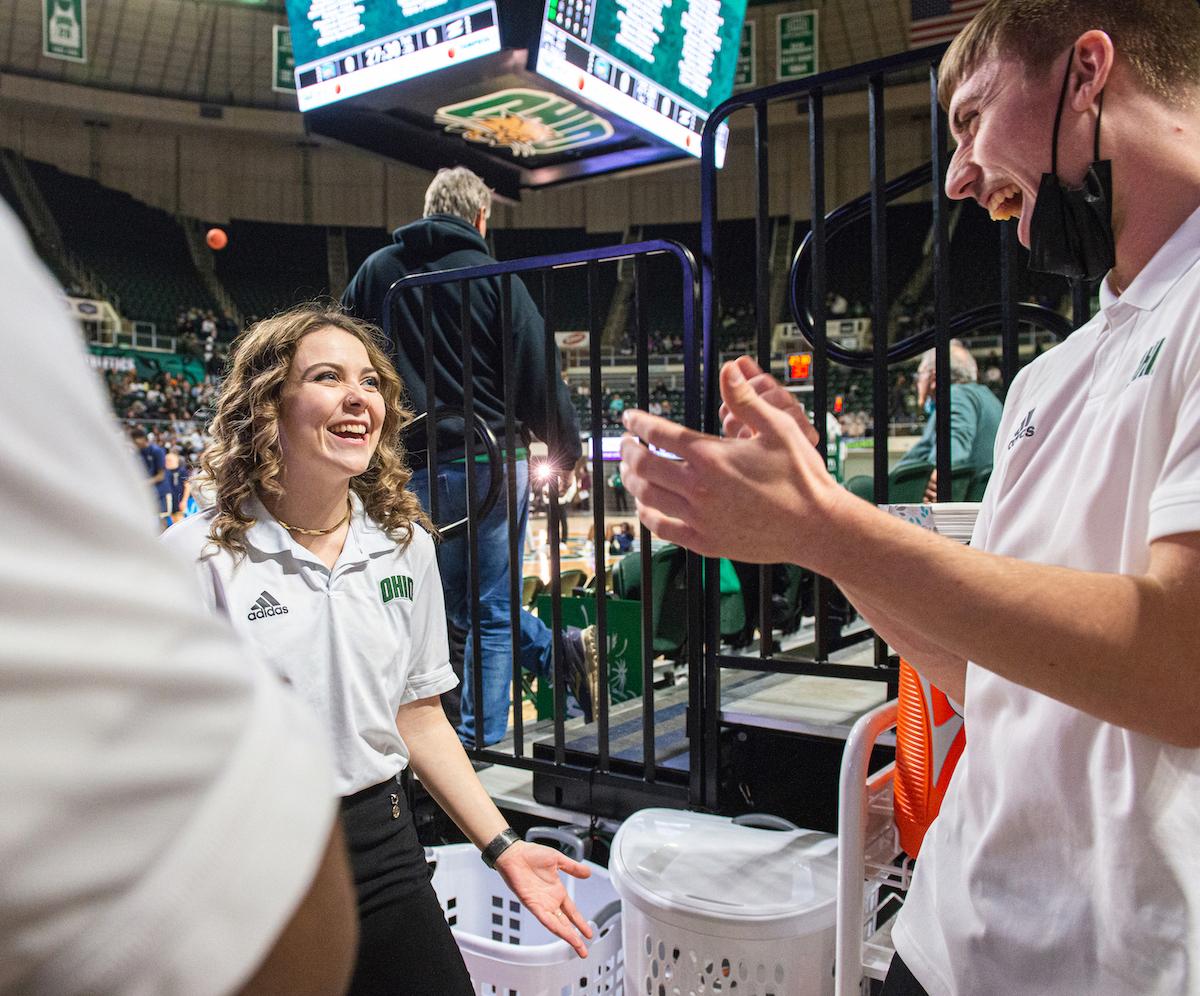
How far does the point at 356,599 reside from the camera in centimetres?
172

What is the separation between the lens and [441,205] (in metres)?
3.67

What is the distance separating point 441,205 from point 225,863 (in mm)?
3629

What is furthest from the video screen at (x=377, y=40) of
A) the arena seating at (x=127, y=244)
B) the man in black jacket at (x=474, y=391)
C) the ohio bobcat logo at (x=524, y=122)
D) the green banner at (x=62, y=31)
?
the arena seating at (x=127, y=244)

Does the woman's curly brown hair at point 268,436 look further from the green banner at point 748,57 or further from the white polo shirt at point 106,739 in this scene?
the green banner at point 748,57

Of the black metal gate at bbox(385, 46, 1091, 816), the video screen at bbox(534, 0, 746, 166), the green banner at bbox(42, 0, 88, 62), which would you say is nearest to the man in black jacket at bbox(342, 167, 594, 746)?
the black metal gate at bbox(385, 46, 1091, 816)

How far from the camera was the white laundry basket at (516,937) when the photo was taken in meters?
1.85

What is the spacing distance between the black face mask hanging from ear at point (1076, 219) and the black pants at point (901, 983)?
91 centimetres

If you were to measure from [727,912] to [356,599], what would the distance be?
0.96 meters

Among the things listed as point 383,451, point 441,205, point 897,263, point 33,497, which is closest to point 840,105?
point 897,263

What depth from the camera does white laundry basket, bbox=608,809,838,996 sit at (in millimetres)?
1767

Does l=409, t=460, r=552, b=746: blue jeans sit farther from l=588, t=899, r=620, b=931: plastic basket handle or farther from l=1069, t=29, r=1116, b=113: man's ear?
l=1069, t=29, r=1116, b=113: man's ear

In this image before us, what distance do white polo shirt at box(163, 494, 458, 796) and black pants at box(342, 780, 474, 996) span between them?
0.24 feet

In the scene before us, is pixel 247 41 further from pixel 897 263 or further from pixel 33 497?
pixel 33 497

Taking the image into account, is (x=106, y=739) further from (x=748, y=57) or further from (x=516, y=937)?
(x=748, y=57)
